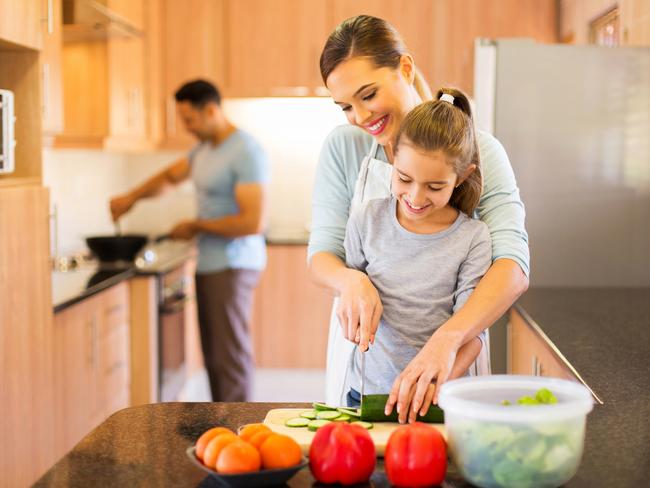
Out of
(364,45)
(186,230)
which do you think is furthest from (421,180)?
(186,230)

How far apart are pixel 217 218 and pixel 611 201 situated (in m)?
1.52

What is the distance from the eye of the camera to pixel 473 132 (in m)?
1.58

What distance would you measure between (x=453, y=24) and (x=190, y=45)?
1.43 meters

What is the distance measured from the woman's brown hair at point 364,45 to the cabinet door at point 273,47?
10.6 feet

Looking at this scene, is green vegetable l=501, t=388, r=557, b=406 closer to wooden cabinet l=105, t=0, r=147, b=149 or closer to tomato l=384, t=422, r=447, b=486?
tomato l=384, t=422, r=447, b=486

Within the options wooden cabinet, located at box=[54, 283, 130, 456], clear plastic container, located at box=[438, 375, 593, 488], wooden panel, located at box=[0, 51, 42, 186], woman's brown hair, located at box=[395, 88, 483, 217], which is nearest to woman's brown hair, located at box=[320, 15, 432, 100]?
woman's brown hair, located at box=[395, 88, 483, 217]

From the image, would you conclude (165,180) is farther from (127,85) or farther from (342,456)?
(342,456)

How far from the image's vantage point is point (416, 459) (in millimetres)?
1106

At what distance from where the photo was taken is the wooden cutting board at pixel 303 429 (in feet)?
4.12

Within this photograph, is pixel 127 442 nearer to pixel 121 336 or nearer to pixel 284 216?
pixel 121 336

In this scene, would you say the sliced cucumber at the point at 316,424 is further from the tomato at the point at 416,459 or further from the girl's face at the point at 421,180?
the girl's face at the point at 421,180

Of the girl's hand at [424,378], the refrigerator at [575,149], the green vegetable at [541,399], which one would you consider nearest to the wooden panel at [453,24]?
the refrigerator at [575,149]

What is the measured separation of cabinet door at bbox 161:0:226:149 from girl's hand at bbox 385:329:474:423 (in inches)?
147

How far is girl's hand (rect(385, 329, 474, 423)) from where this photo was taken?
1.34 m
